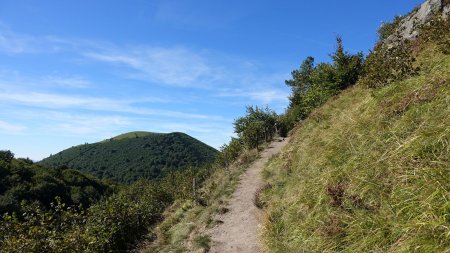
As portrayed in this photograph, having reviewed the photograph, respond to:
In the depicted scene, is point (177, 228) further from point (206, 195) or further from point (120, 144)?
point (120, 144)

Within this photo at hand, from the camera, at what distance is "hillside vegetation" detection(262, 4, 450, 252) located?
15.1 feet

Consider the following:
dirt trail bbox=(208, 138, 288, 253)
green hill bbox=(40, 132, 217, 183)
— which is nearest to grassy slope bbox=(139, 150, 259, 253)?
dirt trail bbox=(208, 138, 288, 253)

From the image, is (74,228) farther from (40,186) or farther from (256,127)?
(40,186)

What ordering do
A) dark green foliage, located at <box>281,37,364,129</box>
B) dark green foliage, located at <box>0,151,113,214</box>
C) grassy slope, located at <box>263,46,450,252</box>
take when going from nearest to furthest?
1. grassy slope, located at <box>263,46,450,252</box>
2. dark green foliage, located at <box>281,37,364,129</box>
3. dark green foliage, located at <box>0,151,113,214</box>

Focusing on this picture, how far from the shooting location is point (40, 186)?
6550cm

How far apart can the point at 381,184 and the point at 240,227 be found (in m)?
6.38

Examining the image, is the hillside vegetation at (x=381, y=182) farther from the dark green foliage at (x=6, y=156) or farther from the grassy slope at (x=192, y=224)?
the dark green foliage at (x=6, y=156)

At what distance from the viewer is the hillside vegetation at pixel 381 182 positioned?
461 centimetres

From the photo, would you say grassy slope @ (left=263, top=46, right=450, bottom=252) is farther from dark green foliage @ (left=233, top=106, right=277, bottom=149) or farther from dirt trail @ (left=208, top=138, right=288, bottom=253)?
dark green foliage @ (left=233, top=106, right=277, bottom=149)

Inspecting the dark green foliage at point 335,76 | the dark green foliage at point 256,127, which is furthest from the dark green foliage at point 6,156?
the dark green foliage at point 335,76

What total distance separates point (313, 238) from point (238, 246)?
4.12 metres

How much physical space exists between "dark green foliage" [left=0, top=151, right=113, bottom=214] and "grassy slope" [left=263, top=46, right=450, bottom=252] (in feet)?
188

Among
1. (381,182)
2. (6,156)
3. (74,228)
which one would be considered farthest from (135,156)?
(381,182)

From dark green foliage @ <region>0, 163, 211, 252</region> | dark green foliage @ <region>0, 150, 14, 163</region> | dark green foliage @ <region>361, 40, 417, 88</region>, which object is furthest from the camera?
dark green foliage @ <region>0, 150, 14, 163</region>
